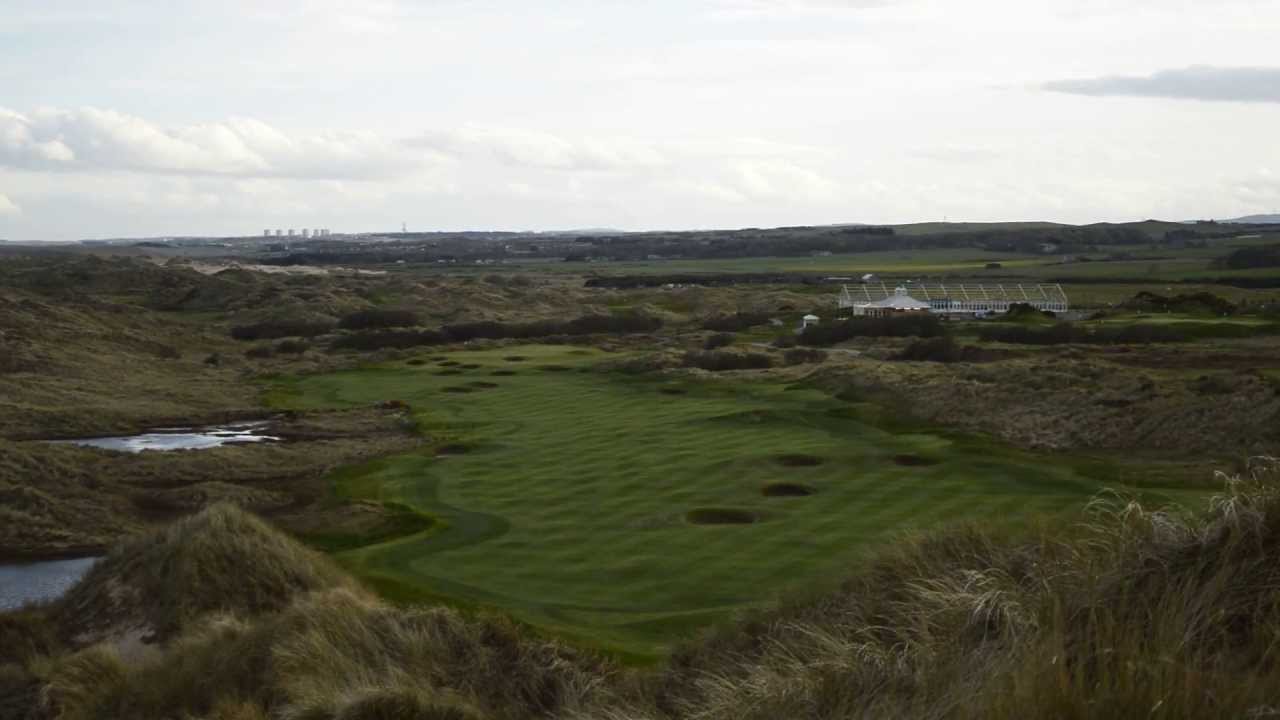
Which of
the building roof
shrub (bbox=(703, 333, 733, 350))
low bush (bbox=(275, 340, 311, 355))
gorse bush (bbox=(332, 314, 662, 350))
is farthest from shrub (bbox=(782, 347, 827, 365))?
low bush (bbox=(275, 340, 311, 355))

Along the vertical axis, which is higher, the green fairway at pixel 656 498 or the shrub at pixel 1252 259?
the shrub at pixel 1252 259

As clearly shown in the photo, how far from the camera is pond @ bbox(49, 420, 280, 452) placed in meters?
47.8

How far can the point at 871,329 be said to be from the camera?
86000 millimetres

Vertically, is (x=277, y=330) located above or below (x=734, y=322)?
below

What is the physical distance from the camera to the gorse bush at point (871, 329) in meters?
84.1

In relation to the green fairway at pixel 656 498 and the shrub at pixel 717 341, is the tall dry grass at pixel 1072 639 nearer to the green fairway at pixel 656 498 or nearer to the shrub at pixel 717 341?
the green fairway at pixel 656 498

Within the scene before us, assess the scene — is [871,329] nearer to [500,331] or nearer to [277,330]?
[500,331]

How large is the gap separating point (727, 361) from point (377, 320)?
4631 centimetres

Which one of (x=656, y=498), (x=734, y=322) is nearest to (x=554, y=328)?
(x=734, y=322)

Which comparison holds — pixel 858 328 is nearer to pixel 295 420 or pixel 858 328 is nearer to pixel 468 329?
pixel 468 329

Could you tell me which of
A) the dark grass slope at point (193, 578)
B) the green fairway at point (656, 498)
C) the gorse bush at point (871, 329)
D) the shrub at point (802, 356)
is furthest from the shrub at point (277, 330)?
the dark grass slope at point (193, 578)

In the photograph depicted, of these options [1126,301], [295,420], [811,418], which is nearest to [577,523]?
[811,418]

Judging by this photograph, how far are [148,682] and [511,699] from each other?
5.30 metres

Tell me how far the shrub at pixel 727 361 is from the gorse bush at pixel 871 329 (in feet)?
45.5
